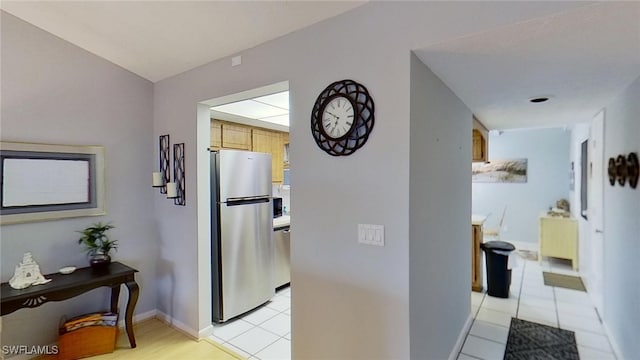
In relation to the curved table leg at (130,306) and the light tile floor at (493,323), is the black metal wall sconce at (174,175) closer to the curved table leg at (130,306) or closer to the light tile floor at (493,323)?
the curved table leg at (130,306)

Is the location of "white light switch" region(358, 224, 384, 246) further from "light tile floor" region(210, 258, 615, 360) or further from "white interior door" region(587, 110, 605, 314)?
"white interior door" region(587, 110, 605, 314)

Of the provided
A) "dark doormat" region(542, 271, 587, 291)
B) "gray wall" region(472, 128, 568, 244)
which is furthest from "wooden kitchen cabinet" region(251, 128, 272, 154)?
"gray wall" region(472, 128, 568, 244)

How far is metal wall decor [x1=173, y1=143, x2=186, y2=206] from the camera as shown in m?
2.87

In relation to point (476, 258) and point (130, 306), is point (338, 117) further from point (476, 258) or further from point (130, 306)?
point (476, 258)

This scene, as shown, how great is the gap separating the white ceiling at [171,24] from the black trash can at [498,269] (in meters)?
3.19

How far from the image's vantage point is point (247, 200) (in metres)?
3.19

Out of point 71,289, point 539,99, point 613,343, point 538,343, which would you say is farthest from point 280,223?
point 613,343

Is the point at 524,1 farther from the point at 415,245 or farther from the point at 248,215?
the point at 248,215

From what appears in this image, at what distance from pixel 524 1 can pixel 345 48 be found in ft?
2.86

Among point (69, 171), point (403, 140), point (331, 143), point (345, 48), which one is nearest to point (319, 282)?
A: point (331, 143)

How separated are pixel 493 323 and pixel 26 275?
13.0 feet

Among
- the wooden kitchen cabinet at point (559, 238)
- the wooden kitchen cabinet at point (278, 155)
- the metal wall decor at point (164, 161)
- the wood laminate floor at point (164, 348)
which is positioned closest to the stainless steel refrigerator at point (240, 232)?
the wood laminate floor at point (164, 348)

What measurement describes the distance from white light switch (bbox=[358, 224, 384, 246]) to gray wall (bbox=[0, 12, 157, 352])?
244 cm

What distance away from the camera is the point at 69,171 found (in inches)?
104
